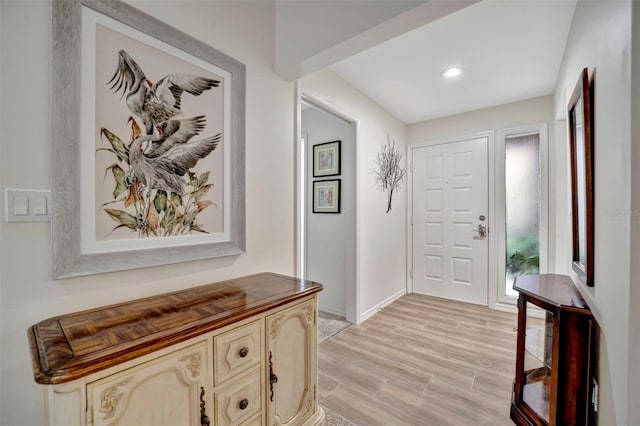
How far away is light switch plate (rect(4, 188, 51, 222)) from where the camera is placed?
0.93m

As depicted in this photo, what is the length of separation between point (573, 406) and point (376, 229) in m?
2.22

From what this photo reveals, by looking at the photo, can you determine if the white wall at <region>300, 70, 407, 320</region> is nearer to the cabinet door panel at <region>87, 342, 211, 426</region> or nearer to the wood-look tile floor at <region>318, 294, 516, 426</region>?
the wood-look tile floor at <region>318, 294, 516, 426</region>

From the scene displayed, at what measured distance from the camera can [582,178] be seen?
5.05 feet

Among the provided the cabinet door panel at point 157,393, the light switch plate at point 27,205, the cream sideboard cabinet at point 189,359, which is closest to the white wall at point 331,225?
the cream sideboard cabinet at point 189,359

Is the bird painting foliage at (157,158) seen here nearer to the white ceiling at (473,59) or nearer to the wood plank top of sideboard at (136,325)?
the wood plank top of sideboard at (136,325)

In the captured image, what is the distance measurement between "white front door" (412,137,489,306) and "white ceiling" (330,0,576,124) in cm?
66

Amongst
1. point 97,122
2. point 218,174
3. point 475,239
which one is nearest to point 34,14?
point 97,122

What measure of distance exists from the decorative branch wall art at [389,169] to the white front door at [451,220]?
349 mm

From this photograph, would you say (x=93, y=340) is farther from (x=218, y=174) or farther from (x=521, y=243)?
(x=521, y=243)

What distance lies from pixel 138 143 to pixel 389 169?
117 inches

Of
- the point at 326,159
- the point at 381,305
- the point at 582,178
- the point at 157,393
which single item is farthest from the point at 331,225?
the point at 157,393

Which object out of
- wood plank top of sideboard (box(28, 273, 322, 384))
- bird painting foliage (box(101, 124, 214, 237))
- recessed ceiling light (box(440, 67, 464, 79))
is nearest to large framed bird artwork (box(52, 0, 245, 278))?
bird painting foliage (box(101, 124, 214, 237))

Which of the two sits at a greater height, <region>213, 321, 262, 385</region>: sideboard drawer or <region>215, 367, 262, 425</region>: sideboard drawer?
<region>213, 321, 262, 385</region>: sideboard drawer

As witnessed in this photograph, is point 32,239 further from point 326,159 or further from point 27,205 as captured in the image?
point 326,159
